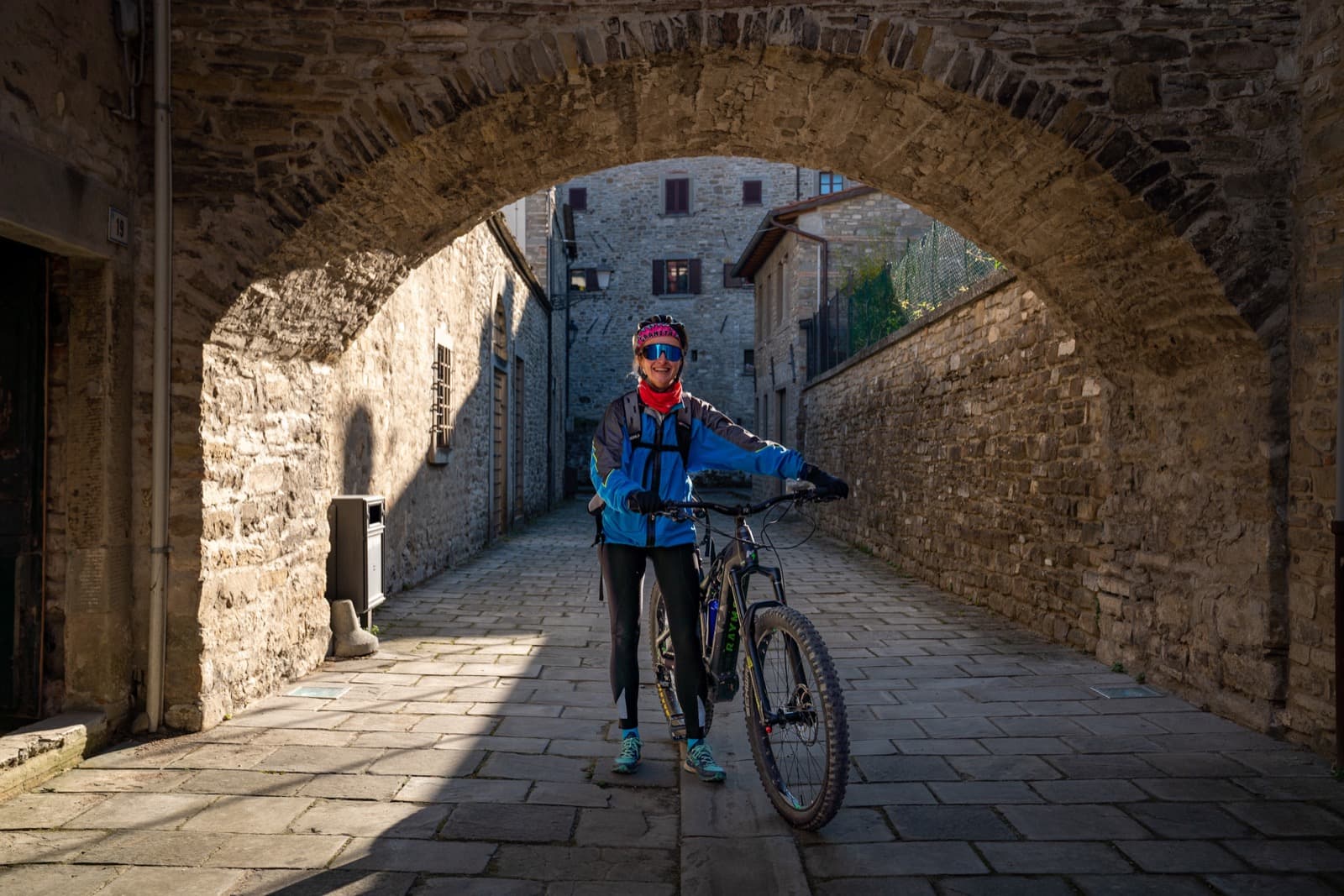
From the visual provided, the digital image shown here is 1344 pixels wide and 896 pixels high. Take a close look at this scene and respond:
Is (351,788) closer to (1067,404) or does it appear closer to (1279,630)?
(1279,630)

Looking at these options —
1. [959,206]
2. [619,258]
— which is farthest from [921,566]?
[619,258]

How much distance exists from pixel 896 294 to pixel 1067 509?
24.3ft

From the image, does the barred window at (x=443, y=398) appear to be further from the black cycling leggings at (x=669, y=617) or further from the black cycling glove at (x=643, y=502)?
the black cycling glove at (x=643, y=502)

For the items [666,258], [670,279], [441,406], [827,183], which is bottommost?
[441,406]

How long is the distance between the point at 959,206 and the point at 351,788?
4135mm

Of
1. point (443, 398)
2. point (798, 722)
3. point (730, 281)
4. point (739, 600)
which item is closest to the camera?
point (798, 722)

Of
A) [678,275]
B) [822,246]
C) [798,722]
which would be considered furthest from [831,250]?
[798,722]

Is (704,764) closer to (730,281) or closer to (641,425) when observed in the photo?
Result: (641,425)

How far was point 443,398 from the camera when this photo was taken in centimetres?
1035

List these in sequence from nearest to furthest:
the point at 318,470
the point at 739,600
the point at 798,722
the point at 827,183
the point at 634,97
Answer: the point at 798,722 → the point at 739,600 → the point at 634,97 → the point at 318,470 → the point at 827,183

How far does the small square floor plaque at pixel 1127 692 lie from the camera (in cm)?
495

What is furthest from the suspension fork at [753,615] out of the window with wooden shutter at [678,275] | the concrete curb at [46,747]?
the window with wooden shutter at [678,275]

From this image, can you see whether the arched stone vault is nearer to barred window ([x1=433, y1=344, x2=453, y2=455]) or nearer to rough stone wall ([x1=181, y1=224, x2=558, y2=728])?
rough stone wall ([x1=181, y1=224, x2=558, y2=728])

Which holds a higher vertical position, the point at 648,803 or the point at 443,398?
the point at 443,398
